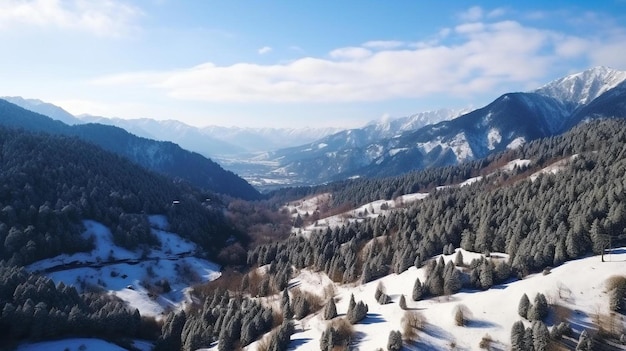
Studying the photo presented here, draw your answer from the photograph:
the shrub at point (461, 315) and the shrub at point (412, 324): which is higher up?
the shrub at point (461, 315)

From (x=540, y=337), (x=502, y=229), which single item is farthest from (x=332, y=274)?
(x=540, y=337)

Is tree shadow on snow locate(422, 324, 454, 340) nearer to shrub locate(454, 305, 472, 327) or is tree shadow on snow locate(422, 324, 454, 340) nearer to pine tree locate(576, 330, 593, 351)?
shrub locate(454, 305, 472, 327)

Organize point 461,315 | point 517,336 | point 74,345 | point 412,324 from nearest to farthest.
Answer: point 517,336
point 461,315
point 412,324
point 74,345

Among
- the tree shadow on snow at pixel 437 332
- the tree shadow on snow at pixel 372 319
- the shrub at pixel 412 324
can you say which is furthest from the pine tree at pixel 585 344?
the tree shadow on snow at pixel 372 319

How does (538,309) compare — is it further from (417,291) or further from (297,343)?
(297,343)

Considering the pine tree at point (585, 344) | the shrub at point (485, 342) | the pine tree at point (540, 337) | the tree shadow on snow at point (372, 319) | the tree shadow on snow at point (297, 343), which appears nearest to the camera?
the pine tree at point (585, 344)

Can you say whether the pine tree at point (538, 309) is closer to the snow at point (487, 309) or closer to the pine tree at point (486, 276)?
the snow at point (487, 309)

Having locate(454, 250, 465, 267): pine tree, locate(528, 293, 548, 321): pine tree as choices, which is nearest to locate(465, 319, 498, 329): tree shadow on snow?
locate(528, 293, 548, 321): pine tree

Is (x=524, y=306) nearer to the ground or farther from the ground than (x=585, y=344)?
farther from the ground

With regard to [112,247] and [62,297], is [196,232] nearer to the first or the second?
[112,247]
